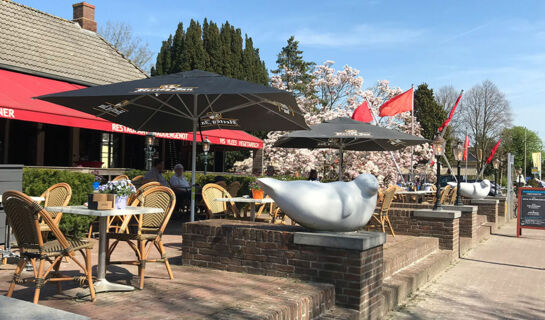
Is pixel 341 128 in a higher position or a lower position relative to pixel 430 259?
higher

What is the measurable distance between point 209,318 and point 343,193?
1.94m

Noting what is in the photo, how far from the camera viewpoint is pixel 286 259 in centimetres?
453

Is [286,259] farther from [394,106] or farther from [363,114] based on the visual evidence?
[363,114]

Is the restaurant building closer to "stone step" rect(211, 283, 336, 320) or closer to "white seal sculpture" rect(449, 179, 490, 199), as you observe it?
"white seal sculpture" rect(449, 179, 490, 199)

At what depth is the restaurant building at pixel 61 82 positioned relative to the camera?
11555 mm

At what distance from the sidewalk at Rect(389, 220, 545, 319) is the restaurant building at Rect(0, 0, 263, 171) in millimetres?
7536

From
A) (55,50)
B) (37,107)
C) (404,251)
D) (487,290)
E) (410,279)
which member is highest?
(55,50)

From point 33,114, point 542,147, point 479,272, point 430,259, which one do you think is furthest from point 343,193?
point 542,147

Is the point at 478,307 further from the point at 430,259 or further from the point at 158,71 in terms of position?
the point at 158,71

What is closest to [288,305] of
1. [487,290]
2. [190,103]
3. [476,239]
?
[190,103]

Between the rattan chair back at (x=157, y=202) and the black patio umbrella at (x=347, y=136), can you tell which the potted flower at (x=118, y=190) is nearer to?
the rattan chair back at (x=157, y=202)

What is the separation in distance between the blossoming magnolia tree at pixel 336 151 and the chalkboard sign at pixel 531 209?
818 centimetres

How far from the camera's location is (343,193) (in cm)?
461

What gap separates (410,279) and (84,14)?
17.3 m
